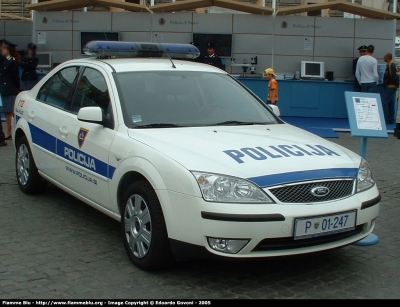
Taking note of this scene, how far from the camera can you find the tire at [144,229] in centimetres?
440

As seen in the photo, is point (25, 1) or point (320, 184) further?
point (25, 1)

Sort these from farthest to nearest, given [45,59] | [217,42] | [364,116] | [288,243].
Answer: [45,59] < [217,42] < [364,116] < [288,243]

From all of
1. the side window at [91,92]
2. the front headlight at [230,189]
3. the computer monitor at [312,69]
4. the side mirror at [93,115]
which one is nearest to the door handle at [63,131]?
the side window at [91,92]

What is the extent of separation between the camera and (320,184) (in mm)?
4344

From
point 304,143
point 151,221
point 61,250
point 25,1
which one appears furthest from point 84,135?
point 25,1

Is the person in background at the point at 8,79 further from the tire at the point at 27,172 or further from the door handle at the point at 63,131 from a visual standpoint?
the door handle at the point at 63,131

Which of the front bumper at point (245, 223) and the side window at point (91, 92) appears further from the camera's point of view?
the side window at point (91, 92)

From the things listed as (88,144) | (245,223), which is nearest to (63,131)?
(88,144)

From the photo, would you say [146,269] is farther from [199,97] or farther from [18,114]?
[18,114]

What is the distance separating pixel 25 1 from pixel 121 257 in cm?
2308

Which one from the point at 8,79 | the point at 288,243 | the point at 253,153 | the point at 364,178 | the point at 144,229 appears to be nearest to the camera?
the point at 288,243

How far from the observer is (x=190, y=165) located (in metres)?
4.26

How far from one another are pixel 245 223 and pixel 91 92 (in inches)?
93.1

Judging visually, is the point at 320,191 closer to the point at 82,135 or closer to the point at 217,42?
the point at 82,135
